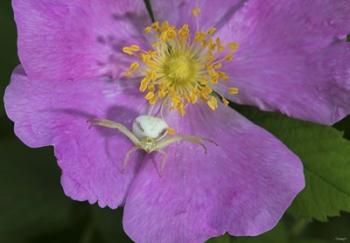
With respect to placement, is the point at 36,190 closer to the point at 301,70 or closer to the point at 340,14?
the point at 301,70

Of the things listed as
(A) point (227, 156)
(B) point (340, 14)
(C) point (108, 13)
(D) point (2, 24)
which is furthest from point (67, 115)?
(B) point (340, 14)

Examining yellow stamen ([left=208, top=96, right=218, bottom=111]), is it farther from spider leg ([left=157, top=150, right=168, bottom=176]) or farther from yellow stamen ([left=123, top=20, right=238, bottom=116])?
spider leg ([left=157, top=150, right=168, bottom=176])

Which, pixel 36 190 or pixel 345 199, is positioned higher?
pixel 345 199

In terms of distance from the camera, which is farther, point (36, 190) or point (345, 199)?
point (36, 190)

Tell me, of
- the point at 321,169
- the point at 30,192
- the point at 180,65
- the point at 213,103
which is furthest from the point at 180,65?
the point at 30,192

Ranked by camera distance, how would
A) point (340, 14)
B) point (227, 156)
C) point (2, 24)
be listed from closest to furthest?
point (340, 14), point (227, 156), point (2, 24)

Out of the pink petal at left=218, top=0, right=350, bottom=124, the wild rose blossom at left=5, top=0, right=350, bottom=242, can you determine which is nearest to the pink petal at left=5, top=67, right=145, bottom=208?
the wild rose blossom at left=5, top=0, right=350, bottom=242

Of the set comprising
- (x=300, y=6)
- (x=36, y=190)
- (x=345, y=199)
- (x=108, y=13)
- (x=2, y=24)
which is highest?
(x=300, y=6)

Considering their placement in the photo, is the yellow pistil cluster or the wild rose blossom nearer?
the wild rose blossom
